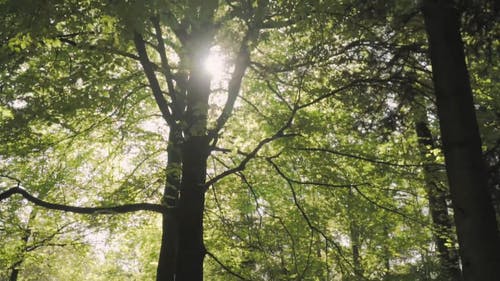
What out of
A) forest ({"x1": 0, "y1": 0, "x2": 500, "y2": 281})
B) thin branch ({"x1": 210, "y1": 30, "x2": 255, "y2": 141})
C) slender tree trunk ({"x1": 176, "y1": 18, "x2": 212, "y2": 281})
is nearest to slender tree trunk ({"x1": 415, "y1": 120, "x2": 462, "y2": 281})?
forest ({"x1": 0, "y1": 0, "x2": 500, "y2": 281})

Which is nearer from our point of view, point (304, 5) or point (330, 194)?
point (304, 5)

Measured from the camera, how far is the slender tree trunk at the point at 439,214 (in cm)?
709

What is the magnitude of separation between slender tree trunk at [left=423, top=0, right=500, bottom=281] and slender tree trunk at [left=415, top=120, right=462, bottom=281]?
2337 mm

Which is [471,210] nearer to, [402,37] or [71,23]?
[402,37]

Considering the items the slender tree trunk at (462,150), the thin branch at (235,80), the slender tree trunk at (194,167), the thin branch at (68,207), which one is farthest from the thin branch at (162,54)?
the slender tree trunk at (462,150)

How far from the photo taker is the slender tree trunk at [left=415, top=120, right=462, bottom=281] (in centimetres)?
709

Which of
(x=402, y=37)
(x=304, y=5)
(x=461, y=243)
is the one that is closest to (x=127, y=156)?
(x=304, y=5)

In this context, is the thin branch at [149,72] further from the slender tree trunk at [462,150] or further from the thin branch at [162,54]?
the slender tree trunk at [462,150]

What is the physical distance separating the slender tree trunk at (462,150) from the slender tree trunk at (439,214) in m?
2.34

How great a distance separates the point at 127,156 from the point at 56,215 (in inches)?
99.5

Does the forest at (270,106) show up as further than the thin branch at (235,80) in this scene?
No

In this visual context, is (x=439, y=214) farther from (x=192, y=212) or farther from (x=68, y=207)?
(x=68, y=207)

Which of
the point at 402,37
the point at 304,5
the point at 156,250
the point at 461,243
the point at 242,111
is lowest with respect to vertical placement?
the point at 461,243

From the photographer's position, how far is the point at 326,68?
23.0 feet
